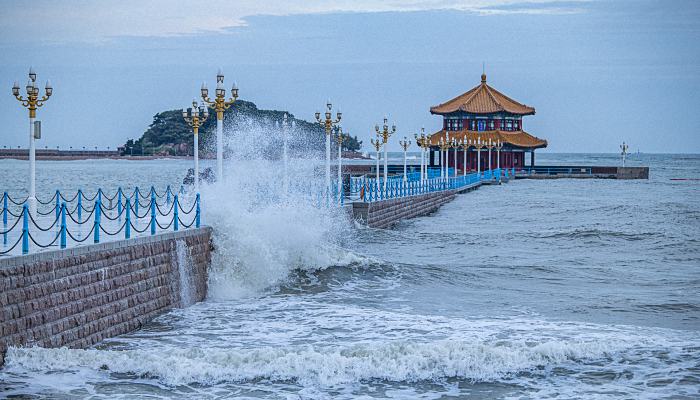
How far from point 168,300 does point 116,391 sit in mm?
5075

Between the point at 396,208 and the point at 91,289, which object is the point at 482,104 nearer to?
the point at 396,208

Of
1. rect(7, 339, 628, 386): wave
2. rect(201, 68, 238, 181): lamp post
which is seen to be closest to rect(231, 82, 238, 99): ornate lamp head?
rect(201, 68, 238, 181): lamp post

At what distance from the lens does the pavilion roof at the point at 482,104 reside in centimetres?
9350

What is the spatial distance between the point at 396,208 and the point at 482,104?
2186 inches

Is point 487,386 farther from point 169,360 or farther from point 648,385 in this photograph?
point 169,360

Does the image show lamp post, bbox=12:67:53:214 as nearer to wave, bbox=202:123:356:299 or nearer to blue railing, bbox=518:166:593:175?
wave, bbox=202:123:356:299

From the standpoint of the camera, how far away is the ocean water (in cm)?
1283

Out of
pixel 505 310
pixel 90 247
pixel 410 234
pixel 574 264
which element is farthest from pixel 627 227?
pixel 90 247

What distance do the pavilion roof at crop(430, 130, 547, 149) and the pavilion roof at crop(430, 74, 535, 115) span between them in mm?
2028

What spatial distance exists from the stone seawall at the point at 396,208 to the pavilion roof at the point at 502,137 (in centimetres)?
3414

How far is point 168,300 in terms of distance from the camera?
17312mm

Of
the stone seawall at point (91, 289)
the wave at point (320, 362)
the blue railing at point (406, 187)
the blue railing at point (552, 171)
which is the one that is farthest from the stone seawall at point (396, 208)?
the blue railing at point (552, 171)

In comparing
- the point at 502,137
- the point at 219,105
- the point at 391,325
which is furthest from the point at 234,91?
the point at 502,137

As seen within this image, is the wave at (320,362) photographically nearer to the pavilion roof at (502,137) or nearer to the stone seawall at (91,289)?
the stone seawall at (91,289)
